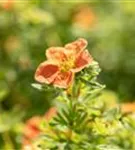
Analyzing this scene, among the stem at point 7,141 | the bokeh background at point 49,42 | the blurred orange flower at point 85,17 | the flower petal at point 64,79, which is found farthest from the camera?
the blurred orange flower at point 85,17

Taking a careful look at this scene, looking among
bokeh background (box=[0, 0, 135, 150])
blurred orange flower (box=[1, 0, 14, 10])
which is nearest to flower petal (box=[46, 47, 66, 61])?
bokeh background (box=[0, 0, 135, 150])

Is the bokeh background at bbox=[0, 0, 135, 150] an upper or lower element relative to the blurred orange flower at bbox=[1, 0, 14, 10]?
lower

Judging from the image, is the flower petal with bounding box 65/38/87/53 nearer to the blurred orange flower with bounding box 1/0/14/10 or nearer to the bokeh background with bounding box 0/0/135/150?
the bokeh background with bounding box 0/0/135/150

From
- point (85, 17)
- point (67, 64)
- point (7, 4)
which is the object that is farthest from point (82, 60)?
point (85, 17)

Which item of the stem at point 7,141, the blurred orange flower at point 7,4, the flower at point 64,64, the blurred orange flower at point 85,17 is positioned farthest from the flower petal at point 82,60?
the blurred orange flower at point 85,17

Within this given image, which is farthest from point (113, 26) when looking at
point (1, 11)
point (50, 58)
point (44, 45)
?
point (50, 58)

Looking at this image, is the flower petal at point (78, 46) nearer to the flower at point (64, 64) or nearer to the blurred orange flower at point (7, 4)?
the flower at point (64, 64)
